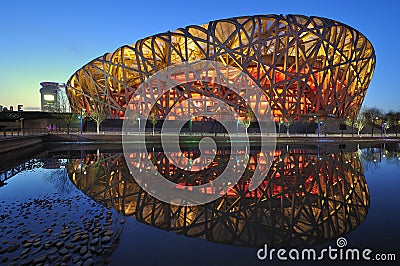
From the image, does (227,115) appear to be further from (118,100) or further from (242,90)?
(118,100)

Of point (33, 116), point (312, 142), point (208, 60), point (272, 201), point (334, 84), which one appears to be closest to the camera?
point (272, 201)

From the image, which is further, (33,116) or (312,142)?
(33,116)

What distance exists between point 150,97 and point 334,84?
33795mm

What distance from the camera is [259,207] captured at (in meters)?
8.45

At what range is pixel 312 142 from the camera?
1352 inches

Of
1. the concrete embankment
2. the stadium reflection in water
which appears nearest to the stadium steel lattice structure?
the concrete embankment

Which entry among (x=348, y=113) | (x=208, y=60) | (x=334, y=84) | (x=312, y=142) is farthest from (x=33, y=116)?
(x=348, y=113)
